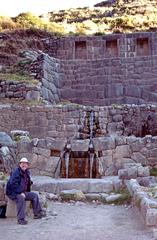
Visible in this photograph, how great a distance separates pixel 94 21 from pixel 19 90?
16.3m

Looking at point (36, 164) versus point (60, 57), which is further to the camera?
point (60, 57)

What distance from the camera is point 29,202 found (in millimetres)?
8125

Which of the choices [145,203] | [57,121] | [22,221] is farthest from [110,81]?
[145,203]

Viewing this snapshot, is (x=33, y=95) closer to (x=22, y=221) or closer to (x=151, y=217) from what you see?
(x=22, y=221)

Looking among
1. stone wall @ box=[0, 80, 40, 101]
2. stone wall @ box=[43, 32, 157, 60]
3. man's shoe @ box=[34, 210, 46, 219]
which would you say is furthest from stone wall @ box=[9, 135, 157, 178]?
stone wall @ box=[43, 32, 157, 60]

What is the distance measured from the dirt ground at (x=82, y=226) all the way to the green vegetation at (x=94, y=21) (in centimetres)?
1900

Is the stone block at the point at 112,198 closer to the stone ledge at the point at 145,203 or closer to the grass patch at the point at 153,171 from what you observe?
the stone ledge at the point at 145,203

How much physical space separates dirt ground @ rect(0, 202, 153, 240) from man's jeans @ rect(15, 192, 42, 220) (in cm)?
17

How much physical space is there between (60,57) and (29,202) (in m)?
15.4

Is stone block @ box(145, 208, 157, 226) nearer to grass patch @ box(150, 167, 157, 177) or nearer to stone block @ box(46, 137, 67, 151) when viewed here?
grass patch @ box(150, 167, 157, 177)

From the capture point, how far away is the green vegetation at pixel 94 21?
2850cm

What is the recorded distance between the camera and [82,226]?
714cm

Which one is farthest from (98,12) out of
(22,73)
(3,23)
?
(22,73)

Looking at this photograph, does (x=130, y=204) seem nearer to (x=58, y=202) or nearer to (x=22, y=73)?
(x=58, y=202)
